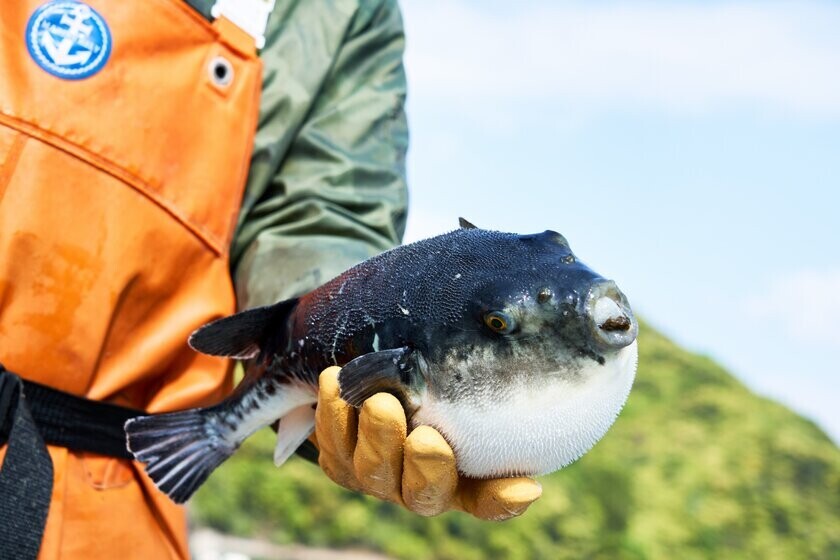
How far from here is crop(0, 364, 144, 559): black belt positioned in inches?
76.7

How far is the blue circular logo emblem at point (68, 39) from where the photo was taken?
2111mm

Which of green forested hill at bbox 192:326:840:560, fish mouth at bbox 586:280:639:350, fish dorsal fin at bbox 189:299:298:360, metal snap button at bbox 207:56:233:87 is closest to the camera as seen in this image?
fish mouth at bbox 586:280:639:350

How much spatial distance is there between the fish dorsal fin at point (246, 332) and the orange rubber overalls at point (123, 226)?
0.29m

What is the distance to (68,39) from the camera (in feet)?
7.04

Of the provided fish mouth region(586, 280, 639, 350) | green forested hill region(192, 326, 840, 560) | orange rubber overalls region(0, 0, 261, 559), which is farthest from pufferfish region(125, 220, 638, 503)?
green forested hill region(192, 326, 840, 560)

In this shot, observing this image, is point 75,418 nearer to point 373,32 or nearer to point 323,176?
point 323,176

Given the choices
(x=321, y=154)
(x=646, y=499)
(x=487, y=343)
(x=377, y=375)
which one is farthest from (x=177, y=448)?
(x=646, y=499)

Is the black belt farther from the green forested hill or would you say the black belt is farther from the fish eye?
the green forested hill

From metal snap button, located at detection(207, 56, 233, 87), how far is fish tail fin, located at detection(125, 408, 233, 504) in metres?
0.80

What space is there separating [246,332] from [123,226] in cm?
39

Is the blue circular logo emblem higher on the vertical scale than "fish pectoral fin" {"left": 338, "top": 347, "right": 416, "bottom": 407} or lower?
higher

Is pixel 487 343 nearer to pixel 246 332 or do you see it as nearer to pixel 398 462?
pixel 398 462

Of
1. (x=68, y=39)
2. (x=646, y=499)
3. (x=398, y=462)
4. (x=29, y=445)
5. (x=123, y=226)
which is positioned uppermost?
(x=68, y=39)

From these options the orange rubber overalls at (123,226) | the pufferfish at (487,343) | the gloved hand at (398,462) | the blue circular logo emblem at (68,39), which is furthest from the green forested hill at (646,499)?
the pufferfish at (487,343)
